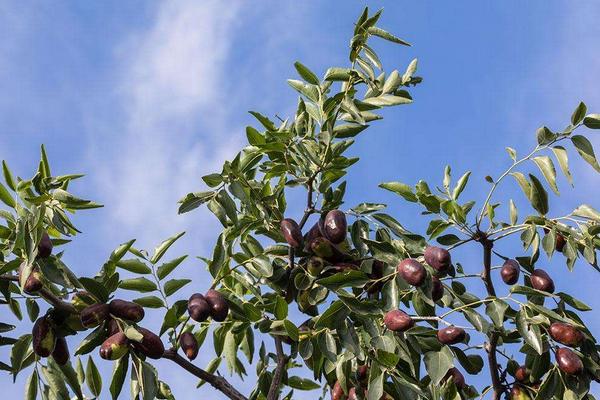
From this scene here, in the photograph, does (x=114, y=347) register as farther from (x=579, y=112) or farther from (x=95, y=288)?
(x=579, y=112)

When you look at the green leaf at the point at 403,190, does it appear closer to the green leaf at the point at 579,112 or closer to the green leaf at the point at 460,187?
the green leaf at the point at 460,187

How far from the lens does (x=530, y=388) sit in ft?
13.7

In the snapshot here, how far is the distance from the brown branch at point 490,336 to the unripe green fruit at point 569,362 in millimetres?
272

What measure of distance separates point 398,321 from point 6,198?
1591 millimetres

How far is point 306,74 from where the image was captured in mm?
4387

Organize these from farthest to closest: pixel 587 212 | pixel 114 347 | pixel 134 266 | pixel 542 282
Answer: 1. pixel 587 212
2. pixel 542 282
3. pixel 134 266
4. pixel 114 347

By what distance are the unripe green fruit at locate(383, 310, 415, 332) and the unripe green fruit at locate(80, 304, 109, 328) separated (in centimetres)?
109

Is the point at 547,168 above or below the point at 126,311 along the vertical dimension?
above

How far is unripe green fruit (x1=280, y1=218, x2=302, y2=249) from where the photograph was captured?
13.3 ft

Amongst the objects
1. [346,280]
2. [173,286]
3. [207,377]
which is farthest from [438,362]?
[173,286]

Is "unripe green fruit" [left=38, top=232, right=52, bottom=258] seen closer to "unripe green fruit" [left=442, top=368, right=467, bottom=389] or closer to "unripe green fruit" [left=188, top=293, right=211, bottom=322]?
"unripe green fruit" [left=188, top=293, right=211, bottom=322]

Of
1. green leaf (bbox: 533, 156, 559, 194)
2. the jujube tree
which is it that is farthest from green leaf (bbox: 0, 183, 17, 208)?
green leaf (bbox: 533, 156, 559, 194)

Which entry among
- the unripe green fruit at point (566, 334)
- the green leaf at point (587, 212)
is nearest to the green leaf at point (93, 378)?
the unripe green fruit at point (566, 334)

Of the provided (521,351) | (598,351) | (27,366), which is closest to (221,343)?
(27,366)
